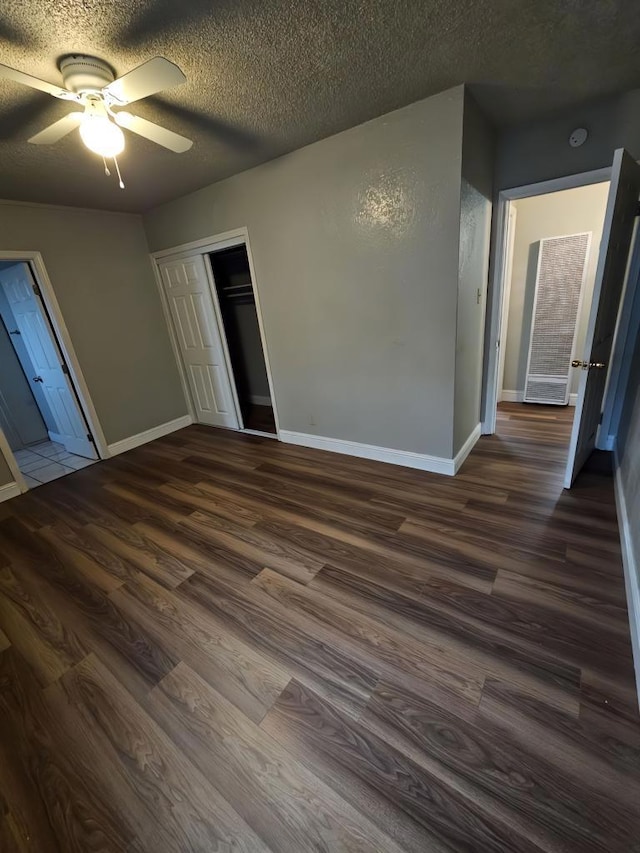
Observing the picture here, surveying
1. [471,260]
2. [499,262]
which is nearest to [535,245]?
[499,262]

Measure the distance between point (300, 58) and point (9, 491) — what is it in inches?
156

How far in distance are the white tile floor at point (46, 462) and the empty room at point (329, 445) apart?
0.06 m

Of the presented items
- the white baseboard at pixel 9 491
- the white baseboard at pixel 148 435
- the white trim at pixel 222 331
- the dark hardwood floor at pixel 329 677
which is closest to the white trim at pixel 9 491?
the white baseboard at pixel 9 491

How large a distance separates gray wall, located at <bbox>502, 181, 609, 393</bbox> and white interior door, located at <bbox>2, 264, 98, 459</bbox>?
506 centimetres

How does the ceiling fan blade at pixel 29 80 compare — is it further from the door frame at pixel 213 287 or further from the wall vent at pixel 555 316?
the wall vent at pixel 555 316

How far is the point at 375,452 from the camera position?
10.2 ft

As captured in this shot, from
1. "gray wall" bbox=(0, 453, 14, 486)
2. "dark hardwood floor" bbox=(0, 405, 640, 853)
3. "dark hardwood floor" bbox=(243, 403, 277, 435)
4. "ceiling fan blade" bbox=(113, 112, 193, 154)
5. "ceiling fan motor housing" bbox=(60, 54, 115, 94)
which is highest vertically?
"ceiling fan motor housing" bbox=(60, 54, 115, 94)

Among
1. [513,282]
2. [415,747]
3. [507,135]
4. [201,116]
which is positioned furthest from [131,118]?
[513,282]

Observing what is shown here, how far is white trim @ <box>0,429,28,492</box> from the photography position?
3.09 m

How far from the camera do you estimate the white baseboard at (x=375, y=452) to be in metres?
2.77

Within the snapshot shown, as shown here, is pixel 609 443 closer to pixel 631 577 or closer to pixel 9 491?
pixel 631 577

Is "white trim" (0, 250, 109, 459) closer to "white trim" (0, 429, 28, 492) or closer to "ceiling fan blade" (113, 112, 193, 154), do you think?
"white trim" (0, 429, 28, 492)

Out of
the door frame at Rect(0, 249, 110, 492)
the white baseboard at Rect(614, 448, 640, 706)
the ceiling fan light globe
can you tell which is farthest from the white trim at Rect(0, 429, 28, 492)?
the white baseboard at Rect(614, 448, 640, 706)

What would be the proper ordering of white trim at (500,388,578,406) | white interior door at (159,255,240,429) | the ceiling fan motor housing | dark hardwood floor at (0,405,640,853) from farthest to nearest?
white trim at (500,388,578,406)
white interior door at (159,255,240,429)
the ceiling fan motor housing
dark hardwood floor at (0,405,640,853)
